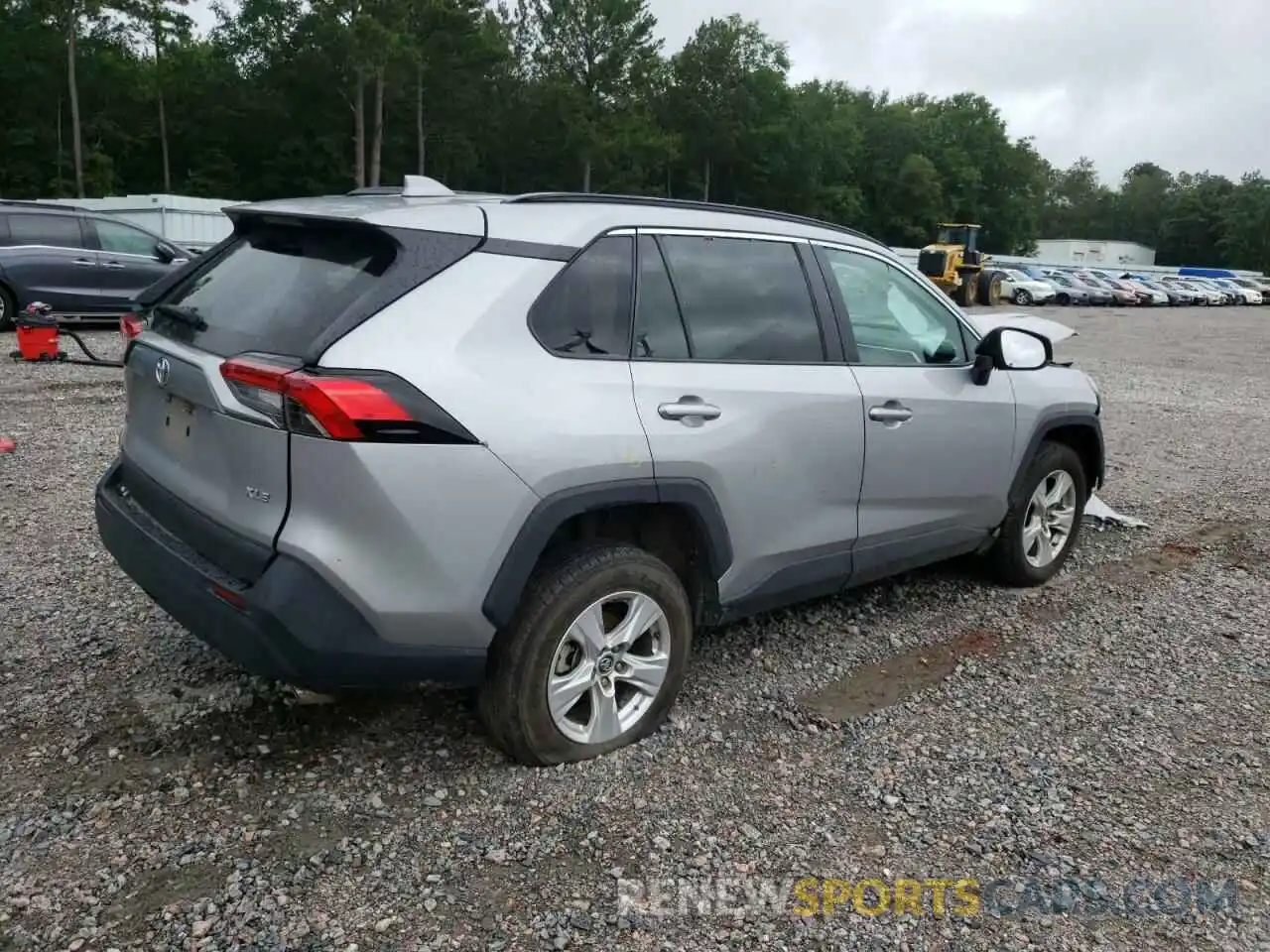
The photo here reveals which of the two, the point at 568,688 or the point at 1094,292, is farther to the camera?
the point at 1094,292

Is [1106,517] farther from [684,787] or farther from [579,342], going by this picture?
[579,342]

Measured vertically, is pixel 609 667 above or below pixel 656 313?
below

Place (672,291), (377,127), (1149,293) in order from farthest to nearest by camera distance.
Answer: (377,127) < (1149,293) < (672,291)

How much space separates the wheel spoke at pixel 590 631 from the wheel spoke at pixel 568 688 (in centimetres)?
5

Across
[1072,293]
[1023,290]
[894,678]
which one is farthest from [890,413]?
[1072,293]

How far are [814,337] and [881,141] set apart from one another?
297ft

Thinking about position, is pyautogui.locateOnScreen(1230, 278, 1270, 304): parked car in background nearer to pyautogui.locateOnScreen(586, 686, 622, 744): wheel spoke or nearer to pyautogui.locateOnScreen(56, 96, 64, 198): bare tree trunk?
pyautogui.locateOnScreen(56, 96, 64, 198): bare tree trunk

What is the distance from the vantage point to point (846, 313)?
390 cm

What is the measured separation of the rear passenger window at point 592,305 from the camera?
2990mm

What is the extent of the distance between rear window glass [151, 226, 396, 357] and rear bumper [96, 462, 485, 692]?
62 centimetres

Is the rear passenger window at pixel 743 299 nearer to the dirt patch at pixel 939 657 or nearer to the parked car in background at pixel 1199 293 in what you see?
the dirt patch at pixel 939 657

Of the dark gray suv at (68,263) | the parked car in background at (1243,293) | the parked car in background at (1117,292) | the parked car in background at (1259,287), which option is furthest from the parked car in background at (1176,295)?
the dark gray suv at (68,263)

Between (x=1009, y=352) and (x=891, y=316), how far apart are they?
654mm

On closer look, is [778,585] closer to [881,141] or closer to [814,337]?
[814,337]
